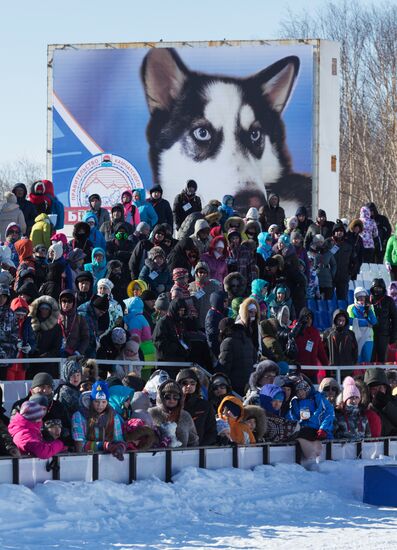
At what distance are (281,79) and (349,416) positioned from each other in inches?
610

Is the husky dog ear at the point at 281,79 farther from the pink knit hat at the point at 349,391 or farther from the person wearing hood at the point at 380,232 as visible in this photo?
the pink knit hat at the point at 349,391

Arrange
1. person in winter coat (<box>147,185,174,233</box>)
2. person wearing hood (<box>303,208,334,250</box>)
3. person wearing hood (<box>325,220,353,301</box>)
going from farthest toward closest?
person wearing hood (<box>325,220,353,301</box>), person wearing hood (<box>303,208,334,250</box>), person in winter coat (<box>147,185,174,233</box>)

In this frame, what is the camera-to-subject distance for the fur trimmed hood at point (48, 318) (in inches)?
674

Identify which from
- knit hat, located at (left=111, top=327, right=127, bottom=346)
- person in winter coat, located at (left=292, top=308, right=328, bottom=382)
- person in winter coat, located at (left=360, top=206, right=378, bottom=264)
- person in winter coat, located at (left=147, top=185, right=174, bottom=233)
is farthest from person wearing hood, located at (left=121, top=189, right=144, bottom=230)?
knit hat, located at (left=111, top=327, right=127, bottom=346)

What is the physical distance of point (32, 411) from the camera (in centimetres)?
1407

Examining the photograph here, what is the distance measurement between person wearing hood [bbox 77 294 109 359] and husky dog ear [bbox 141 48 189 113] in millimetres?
15900

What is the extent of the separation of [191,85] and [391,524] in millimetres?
19833

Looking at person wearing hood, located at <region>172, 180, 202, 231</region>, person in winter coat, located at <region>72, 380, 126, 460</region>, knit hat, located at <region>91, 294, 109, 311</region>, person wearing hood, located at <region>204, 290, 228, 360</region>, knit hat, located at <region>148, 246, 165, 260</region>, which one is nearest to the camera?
person in winter coat, located at <region>72, 380, 126, 460</region>

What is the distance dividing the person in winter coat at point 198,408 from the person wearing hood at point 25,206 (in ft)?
23.9

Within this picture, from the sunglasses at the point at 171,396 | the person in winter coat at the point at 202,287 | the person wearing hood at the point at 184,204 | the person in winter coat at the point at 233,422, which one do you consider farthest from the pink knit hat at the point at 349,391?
the person wearing hood at the point at 184,204

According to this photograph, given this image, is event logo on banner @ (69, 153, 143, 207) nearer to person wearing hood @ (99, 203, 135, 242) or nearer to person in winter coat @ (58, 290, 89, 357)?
person wearing hood @ (99, 203, 135, 242)

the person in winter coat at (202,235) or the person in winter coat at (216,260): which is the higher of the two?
the person in winter coat at (202,235)

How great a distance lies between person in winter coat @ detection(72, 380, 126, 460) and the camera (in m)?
14.8

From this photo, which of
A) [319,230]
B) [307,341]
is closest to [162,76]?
[319,230]
